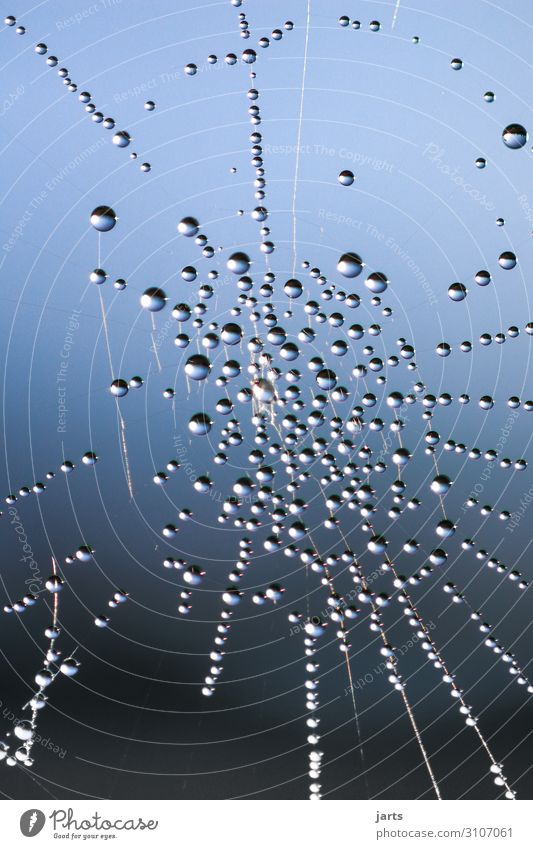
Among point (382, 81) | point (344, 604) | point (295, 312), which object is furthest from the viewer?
point (344, 604)

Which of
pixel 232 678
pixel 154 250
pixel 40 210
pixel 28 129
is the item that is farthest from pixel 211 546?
pixel 28 129

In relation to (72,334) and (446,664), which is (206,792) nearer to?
(446,664)

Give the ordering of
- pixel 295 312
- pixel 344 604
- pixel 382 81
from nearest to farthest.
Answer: pixel 382 81, pixel 295 312, pixel 344 604

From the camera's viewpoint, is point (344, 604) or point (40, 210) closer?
point (40, 210)

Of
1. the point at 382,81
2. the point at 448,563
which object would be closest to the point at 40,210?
the point at 382,81

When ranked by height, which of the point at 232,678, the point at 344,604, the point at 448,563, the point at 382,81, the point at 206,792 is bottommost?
the point at 206,792

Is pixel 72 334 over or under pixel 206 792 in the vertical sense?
over
